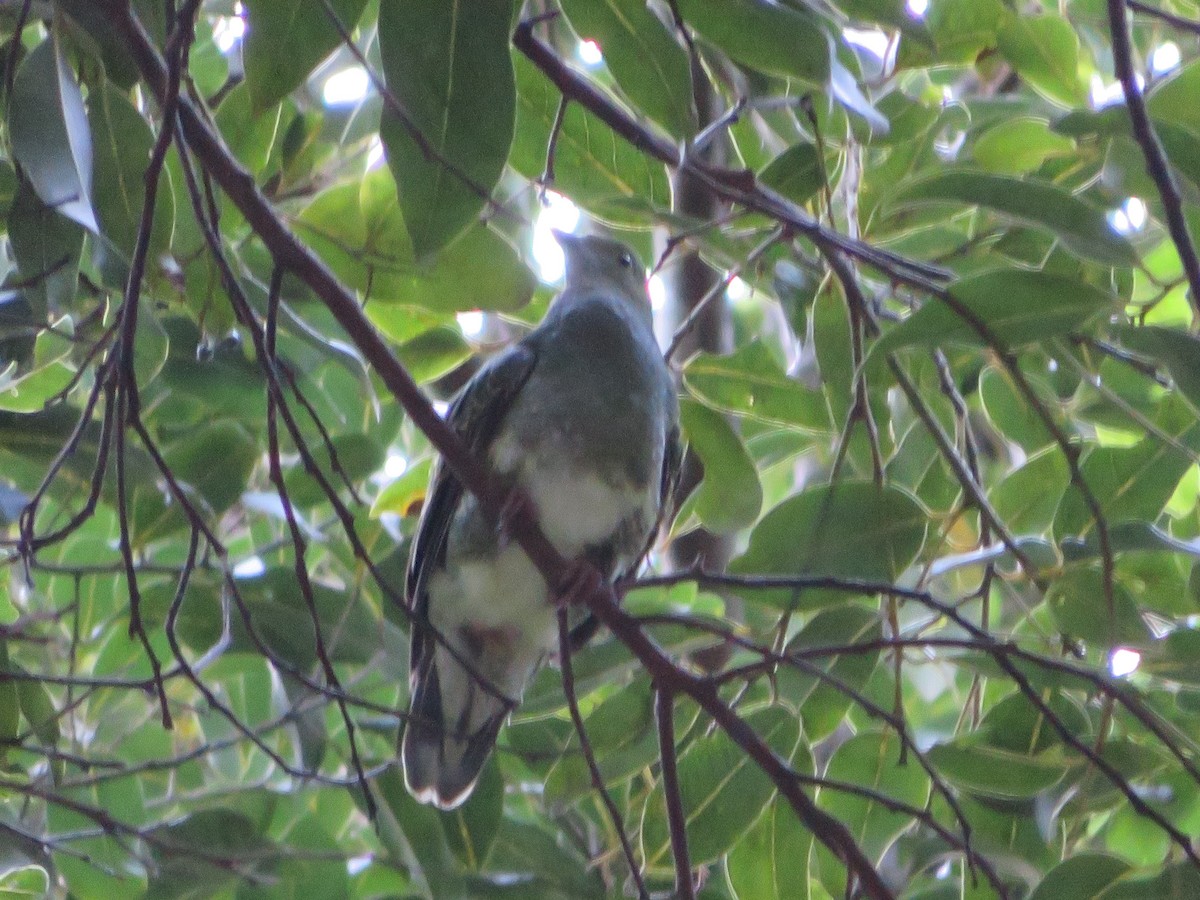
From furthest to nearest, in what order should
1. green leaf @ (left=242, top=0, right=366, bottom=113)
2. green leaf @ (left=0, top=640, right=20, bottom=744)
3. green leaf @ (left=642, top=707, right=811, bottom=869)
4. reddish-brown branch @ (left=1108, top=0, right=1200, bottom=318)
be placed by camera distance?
green leaf @ (left=0, top=640, right=20, bottom=744) → green leaf @ (left=642, top=707, right=811, bottom=869) → green leaf @ (left=242, top=0, right=366, bottom=113) → reddish-brown branch @ (left=1108, top=0, right=1200, bottom=318)

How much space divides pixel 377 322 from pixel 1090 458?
1.25 meters

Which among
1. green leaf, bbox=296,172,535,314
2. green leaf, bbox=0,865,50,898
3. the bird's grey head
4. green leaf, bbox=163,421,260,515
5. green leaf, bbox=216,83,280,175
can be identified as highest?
the bird's grey head

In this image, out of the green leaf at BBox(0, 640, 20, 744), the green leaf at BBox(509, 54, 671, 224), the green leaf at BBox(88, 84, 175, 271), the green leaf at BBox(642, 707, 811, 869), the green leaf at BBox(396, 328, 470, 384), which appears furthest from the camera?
the green leaf at BBox(396, 328, 470, 384)

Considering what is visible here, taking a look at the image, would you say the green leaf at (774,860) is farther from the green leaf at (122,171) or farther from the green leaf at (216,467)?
the green leaf at (122,171)

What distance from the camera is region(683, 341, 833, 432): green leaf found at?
2.26m

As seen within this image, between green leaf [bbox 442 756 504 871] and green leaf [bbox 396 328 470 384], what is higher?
green leaf [bbox 396 328 470 384]

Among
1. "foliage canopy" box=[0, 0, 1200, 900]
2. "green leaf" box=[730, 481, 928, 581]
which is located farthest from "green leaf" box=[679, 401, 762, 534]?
"green leaf" box=[730, 481, 928, 581]

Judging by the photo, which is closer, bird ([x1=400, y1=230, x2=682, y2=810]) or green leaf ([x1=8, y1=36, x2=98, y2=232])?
green leaf ([x1=8, y1=36, x2=98, y2=232])

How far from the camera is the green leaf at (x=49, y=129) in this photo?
62.6 inches

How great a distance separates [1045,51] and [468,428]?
4.00 ft

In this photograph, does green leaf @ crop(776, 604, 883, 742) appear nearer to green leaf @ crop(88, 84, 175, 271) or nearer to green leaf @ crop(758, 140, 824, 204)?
green leaf @ crop(758, 140, 824, 204)

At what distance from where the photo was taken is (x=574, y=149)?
2.18m

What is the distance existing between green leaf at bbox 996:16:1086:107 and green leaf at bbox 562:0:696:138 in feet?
2.16

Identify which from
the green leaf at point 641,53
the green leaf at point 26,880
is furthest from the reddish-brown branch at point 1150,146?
the green leaf at point 26,880
